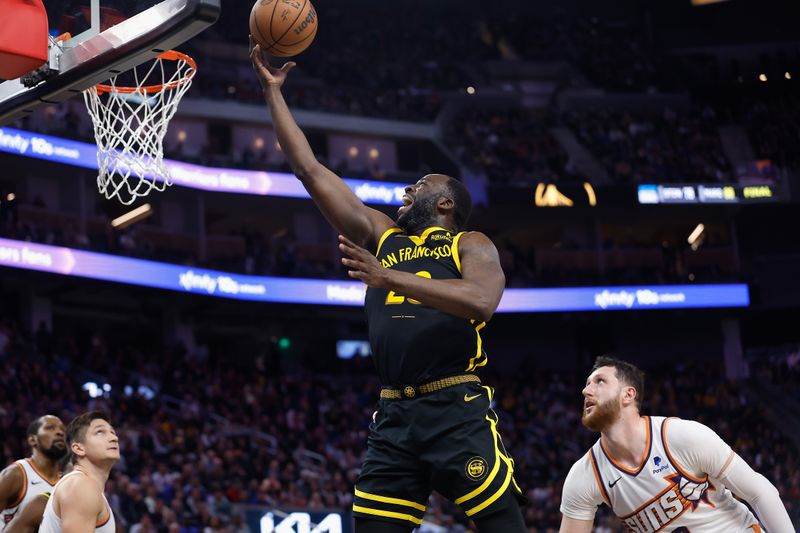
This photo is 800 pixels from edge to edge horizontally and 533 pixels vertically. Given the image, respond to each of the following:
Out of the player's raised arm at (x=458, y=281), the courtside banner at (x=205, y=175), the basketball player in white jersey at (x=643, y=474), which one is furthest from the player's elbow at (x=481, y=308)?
the courtside banner at (x=205, y=175)

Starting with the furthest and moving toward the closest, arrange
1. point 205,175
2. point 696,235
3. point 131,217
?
point 696,235
point 131,217
point 205,175


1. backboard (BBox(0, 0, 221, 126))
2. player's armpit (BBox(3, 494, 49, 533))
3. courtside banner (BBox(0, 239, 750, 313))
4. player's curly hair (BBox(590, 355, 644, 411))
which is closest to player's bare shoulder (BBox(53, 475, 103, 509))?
player's armpit (BBox(3, 494, 49, 533))

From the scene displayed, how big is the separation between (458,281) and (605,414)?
1.33m

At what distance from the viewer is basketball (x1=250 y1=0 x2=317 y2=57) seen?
4.86 meters

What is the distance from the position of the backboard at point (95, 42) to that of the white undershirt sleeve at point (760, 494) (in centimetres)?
328

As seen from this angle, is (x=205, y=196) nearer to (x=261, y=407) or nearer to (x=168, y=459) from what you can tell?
(x=261, y=407)

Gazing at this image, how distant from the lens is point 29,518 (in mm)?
6074

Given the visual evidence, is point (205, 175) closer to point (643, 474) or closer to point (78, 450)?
point (78, 450)

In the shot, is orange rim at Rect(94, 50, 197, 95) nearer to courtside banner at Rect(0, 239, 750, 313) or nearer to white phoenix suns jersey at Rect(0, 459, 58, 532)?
white phoenix suns jersey at Rect(0, 459, 58, 532)

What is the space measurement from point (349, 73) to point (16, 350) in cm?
1502

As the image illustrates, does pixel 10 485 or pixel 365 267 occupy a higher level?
pixel 365 267

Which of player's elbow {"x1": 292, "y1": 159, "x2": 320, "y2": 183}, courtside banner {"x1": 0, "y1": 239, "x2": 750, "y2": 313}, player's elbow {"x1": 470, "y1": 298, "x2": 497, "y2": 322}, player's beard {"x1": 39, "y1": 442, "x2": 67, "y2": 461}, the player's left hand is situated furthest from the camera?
courtside banner {"x1": 0, "y1": 239, "x2": 750, "y2": 313}

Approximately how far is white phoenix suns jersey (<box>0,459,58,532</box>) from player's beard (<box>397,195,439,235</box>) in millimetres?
3210

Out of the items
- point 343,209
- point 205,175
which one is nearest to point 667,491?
point 343,209
